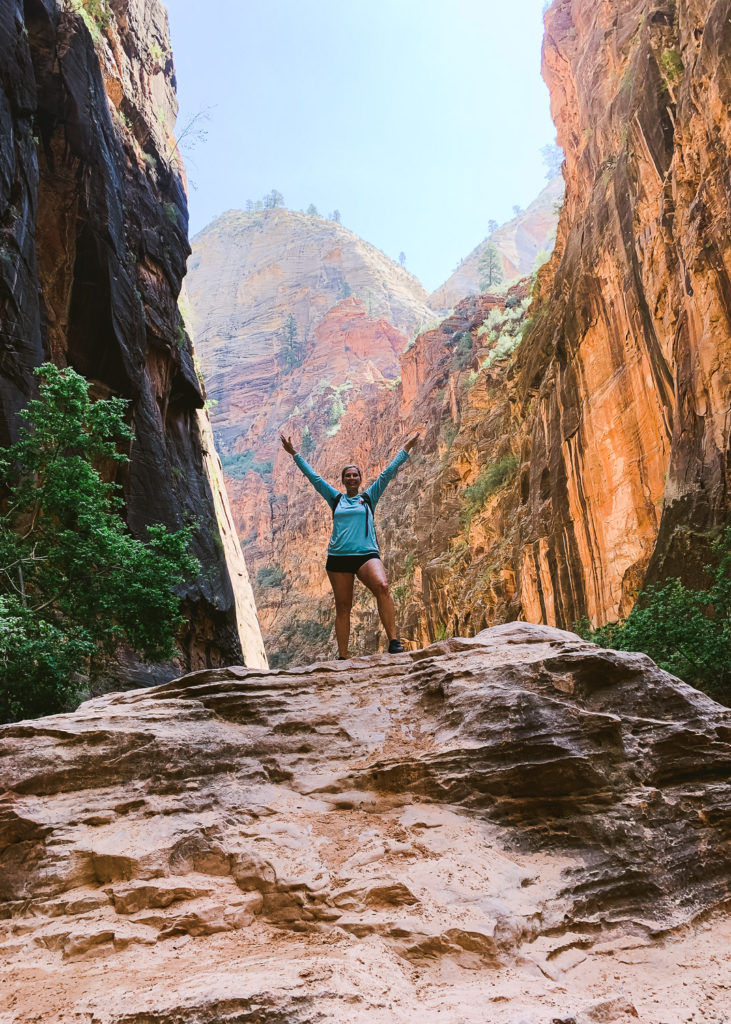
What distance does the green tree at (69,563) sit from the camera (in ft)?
26.8

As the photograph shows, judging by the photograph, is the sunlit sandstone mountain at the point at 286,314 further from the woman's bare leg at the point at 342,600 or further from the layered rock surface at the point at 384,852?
the layered rock surface at the point at 384,852

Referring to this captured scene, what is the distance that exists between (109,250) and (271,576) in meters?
37.5

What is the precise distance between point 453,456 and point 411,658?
26671 millimetres

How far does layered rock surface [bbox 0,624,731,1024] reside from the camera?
107 inches

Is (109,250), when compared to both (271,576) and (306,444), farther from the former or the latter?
(306,444)

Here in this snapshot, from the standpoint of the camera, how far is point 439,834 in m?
3.71

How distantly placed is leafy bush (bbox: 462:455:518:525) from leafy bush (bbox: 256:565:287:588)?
2610cm

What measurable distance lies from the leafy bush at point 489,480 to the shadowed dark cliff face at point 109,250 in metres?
10.7

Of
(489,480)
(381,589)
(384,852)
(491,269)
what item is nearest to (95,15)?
(489,480)

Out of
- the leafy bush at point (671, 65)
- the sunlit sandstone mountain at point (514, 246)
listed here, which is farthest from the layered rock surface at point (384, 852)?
the sunlit sandstone mountain at point (514, 246)

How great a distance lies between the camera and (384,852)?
3617 millimetres

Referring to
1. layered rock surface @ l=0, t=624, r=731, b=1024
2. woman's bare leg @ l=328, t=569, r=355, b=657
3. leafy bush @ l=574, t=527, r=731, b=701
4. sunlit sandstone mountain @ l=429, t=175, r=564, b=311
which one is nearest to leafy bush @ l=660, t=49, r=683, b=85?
leafy bush @ l=574, t=527, r=731, b=701

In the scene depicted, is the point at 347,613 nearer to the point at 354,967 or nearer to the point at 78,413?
the point at 354,967

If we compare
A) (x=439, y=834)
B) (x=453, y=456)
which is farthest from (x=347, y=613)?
(x=453, y=456)
